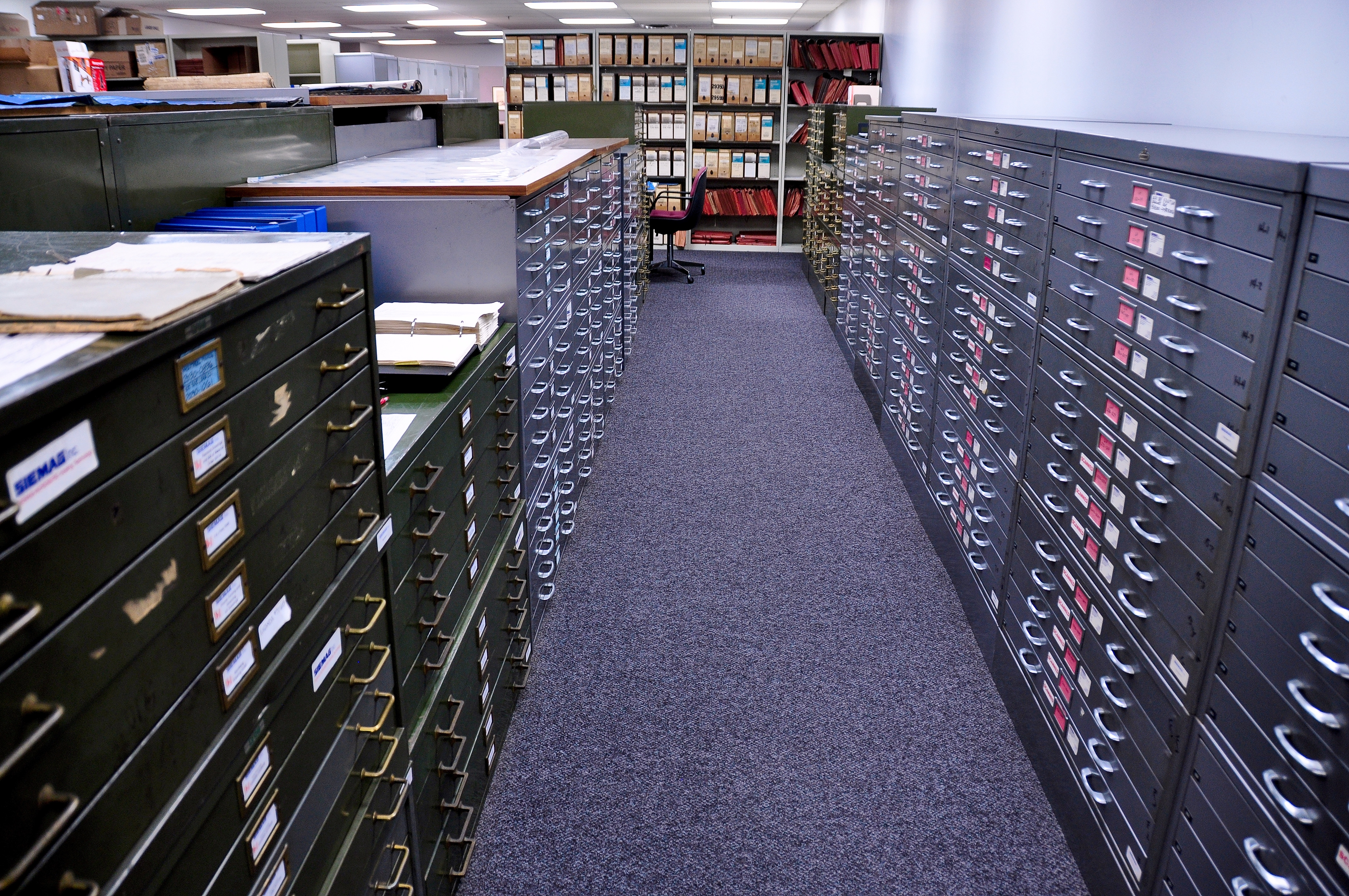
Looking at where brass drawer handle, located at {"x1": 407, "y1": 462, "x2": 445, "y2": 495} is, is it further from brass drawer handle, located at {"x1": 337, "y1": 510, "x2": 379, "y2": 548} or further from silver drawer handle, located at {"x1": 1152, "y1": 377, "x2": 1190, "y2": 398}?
silver drawer handle, located at {"x1": 1152, "y1": 377, "x2": 1190, "y2": 398}

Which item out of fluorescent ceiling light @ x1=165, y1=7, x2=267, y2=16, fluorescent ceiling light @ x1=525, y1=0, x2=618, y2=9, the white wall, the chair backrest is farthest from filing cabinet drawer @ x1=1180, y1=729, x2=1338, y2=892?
fluorescent ceiling light @ x1=165, y1=7, x2=267, y2=16

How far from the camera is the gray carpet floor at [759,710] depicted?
1727 mm

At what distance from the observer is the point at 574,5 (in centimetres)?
1141

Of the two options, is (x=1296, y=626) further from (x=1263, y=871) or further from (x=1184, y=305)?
(x=1184, y=305)

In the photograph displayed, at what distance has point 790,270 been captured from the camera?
7434mm

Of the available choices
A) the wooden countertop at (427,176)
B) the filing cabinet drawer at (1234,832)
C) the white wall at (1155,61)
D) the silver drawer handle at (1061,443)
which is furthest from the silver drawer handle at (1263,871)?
the wooden countertop at (427,176)

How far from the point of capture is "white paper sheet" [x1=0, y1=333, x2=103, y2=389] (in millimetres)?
590

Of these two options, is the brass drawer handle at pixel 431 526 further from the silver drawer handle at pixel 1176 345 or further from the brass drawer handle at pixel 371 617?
the silver drawer handle at pixel 1176 345

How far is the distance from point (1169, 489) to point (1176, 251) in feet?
1.17

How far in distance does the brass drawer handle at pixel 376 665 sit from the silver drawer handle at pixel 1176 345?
1196mm

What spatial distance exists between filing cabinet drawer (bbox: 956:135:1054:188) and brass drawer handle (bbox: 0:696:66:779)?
1967 millimetres

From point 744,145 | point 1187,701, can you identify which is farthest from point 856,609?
point 744,145

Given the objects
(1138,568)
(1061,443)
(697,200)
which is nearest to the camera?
(1138,568)

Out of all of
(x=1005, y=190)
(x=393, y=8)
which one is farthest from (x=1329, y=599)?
(x=393, y=8)
